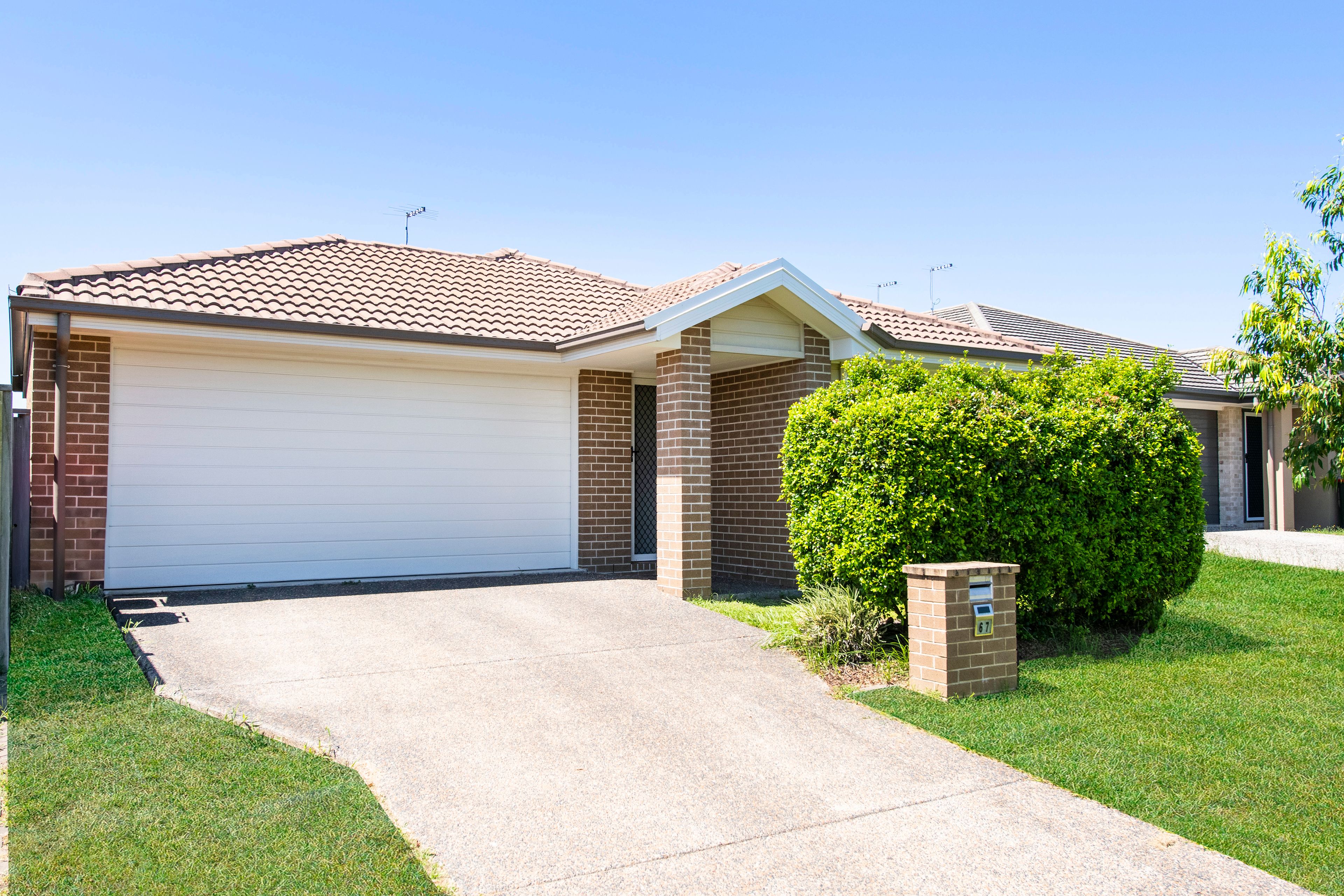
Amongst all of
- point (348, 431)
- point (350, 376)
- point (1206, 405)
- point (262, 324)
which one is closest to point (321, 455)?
point (348, 431)

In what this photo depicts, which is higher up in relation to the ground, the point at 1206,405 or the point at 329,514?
the point at 1206,405

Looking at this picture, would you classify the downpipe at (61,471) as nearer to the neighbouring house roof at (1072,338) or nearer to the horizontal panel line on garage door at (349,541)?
the horizontal panel line on garage door at (349,541)

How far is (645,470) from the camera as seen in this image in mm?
12602

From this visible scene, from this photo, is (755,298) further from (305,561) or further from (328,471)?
(305,561)

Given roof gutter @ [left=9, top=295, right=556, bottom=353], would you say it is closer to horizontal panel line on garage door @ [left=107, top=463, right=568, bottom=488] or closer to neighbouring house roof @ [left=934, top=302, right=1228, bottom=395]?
horizontal panel line on garage door @ [left=107, top=463, right=568, bottom=488]

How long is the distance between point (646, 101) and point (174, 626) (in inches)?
422

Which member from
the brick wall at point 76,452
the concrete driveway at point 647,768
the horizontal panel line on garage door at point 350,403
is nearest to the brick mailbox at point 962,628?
the concrete driveway at point 647,768

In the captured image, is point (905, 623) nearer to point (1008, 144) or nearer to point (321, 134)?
point (1008, 144)

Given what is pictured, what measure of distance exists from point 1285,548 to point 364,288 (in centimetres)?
1342

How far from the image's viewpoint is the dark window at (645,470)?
1253cm

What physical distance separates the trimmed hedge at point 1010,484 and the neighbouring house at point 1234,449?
33.7 ft

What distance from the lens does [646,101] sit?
14.5 meters

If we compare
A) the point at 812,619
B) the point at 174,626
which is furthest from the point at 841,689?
the point at 174,626

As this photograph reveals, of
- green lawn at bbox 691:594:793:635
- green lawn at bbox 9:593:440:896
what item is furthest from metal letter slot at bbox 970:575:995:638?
green lawn at bbox 9:593:440:896
